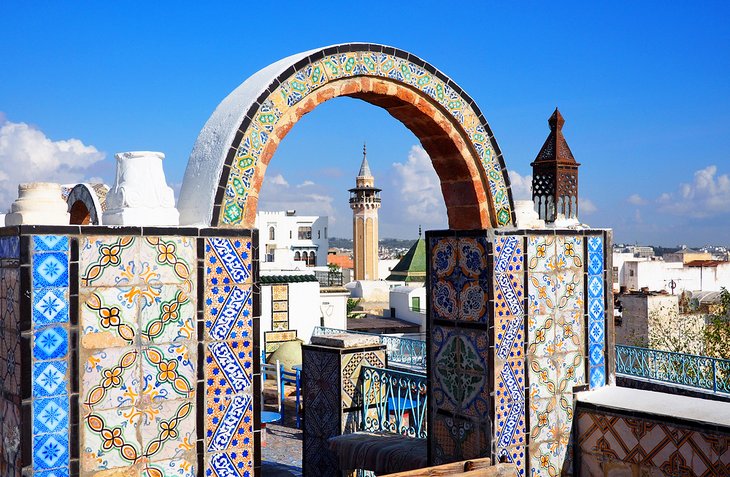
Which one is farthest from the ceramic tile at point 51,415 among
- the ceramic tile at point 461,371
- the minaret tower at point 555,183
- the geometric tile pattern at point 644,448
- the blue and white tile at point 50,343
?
the minaret tower at point 555,183

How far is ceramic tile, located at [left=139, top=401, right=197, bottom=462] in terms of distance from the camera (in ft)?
10.3

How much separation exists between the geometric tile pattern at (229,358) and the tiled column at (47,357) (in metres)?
0.62

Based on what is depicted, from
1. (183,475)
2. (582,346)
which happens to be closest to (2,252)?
(183,475)

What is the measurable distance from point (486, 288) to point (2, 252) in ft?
8.28

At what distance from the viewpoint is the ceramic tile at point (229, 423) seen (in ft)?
10.9

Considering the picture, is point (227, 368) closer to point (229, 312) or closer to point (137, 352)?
point (229, 312)

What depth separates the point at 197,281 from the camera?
328 centimetres

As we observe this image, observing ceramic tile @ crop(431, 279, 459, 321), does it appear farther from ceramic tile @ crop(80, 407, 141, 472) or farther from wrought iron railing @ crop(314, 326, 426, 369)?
wrought iron railing @ crop(314, 326, 426, 369)

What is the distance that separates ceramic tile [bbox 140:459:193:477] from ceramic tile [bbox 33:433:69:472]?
0.37 meters

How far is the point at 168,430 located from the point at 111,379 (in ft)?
1.20

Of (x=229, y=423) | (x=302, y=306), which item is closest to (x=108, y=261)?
(x=229, y=423)

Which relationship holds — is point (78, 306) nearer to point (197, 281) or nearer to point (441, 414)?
point (197, 281)

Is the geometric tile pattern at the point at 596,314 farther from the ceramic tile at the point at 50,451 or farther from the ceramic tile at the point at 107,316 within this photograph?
the ceramic tile at the point at 50,451

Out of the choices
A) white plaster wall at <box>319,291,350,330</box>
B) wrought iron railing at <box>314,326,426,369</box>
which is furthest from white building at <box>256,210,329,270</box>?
wrought iron railing at <box>314,326,426,369</box>
